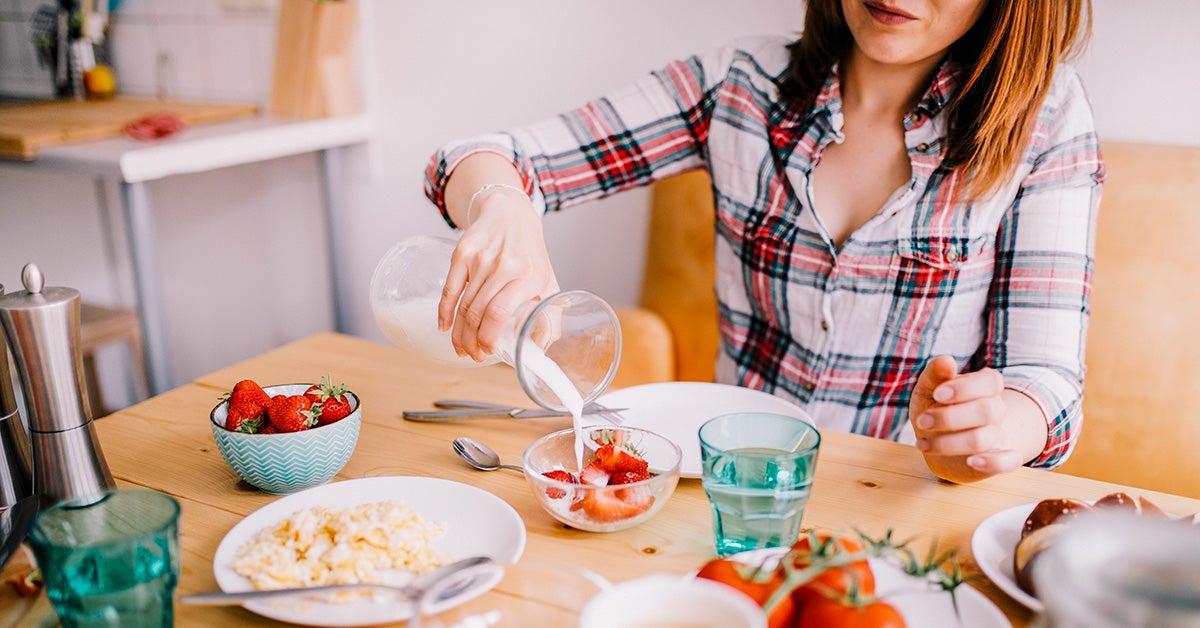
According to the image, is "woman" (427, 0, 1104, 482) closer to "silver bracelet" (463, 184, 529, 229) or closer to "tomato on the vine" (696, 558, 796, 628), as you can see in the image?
"silver bracelet" (463, 184, 529, 229)

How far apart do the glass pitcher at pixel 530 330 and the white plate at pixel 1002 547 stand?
0.35 m

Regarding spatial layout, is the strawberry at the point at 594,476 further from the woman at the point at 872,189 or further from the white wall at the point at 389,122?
the white wall at the point at 389,122

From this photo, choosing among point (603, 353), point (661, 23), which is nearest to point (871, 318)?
point (603, 353)

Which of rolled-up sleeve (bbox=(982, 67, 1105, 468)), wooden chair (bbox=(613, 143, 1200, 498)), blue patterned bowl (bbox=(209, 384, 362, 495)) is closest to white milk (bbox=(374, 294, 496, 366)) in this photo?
blue patterned bowl (bbox=(209, 384, 362, 495))

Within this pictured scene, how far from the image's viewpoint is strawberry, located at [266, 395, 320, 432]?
832 millimetres

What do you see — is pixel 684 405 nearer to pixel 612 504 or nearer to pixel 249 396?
pixel 612 504

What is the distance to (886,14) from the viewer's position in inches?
43.8

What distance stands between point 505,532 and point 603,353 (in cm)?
19

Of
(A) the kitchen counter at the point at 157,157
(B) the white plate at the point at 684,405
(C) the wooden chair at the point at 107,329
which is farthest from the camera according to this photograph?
(C) the wooden chair at the point at 107,329

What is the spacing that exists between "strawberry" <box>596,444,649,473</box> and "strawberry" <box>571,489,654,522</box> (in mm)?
30

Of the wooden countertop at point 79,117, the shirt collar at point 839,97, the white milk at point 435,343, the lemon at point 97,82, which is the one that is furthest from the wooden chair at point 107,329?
the shirt collar at point 839,97

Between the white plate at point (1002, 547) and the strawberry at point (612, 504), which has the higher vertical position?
the strawberry at point (612, 504)

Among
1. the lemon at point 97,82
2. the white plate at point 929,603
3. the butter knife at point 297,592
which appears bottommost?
the white plate at point 929,603

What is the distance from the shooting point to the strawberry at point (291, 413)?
0.83m
